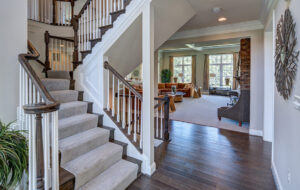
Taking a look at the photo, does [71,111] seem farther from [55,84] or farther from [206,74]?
[206,74]

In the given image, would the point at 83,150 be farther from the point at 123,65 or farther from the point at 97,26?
the point at 97,26

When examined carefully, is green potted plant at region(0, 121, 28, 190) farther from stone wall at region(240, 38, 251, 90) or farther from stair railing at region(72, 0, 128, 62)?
stone wall at region(240, 38, 251, 90)

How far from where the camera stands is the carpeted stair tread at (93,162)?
1.75 m

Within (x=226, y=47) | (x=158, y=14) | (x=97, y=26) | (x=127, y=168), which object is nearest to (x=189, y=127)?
(x=127, y=168)

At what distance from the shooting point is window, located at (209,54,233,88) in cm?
1120

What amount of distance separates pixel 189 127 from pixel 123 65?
248 cm

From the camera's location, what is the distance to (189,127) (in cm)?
433

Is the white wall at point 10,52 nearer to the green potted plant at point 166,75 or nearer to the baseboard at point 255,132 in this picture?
the baseboard at point 255,132

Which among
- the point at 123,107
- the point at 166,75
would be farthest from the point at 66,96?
the point at 166,75

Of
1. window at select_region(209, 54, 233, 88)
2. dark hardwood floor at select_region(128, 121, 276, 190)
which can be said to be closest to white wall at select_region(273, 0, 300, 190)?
dark hardwood floor at select_region(128, 121, 276, 190)

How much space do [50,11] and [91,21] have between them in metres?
2.71

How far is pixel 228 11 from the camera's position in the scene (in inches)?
128

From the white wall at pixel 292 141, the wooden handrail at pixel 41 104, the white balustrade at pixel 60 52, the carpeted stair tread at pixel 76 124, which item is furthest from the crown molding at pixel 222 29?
the wooden handrail at pixel 41 104

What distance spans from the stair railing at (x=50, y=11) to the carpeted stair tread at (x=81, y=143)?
3.44m
